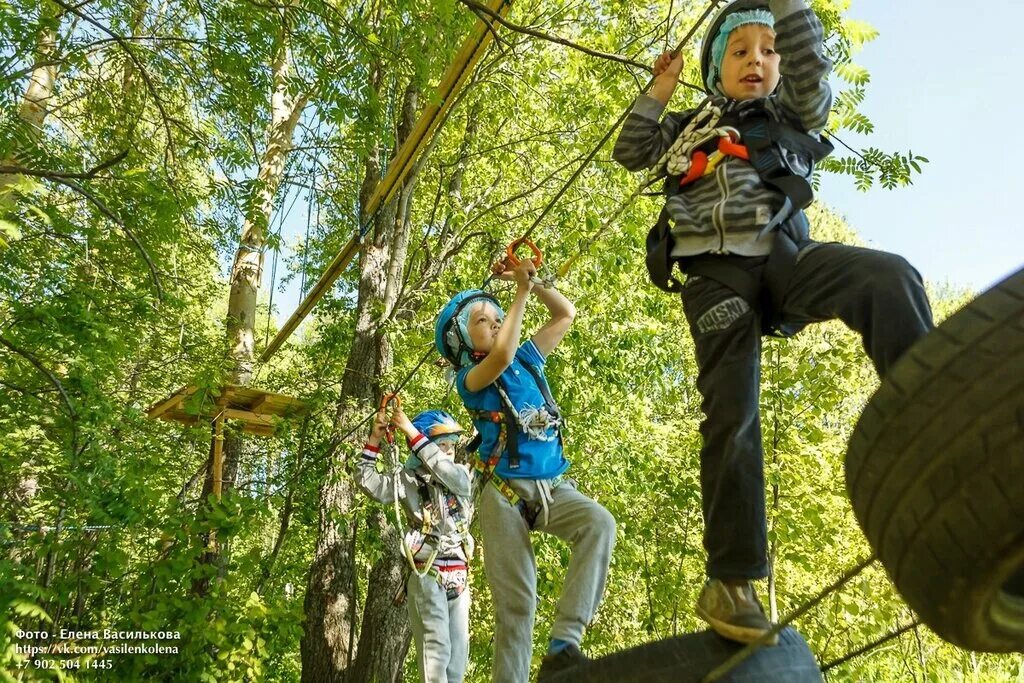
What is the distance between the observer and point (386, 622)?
7.45 meters

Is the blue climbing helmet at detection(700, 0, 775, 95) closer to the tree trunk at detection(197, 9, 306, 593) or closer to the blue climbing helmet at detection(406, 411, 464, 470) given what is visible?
the blue climbing helmet at detection(406, 411, 464, 470)

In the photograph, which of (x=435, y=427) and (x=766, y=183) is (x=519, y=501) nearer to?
(x=766, y=183)

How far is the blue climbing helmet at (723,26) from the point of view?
1.98 meters

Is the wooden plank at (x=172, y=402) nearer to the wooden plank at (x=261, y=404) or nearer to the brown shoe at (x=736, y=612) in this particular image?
the wooden plank at (x=261, y=404)

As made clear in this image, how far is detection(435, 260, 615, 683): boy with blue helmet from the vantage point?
2689 mm

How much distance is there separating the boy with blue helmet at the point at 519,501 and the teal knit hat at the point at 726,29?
0.94 meters

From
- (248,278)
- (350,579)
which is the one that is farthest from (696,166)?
(248,278)

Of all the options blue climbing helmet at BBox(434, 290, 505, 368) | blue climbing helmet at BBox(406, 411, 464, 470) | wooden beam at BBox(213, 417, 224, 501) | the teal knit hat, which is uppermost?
wooden beam at BBox(213, 417, 224, 501)

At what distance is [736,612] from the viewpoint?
159 centimetres

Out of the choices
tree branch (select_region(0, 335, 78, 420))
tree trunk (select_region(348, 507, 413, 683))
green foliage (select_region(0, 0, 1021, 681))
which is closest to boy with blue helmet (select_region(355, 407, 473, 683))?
green foliage (select_region(0, 0, 1021, 681))

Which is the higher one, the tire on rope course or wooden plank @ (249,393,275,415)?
wooden plank @ (249,393,275,415)

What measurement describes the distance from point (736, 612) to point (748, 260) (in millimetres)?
753

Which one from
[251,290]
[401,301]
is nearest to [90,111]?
[251,290]

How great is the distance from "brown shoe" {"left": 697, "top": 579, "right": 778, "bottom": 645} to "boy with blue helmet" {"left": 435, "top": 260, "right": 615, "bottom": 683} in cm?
97
